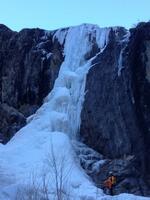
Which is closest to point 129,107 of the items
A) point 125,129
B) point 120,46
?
point 125,129

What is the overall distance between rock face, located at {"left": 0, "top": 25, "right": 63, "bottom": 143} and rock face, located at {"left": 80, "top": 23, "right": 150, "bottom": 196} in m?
2.91

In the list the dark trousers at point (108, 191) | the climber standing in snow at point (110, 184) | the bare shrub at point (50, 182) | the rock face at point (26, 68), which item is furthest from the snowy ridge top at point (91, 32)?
the dark trousers at point (108, 191)

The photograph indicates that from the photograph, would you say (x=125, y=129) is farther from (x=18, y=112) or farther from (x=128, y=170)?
(x=18, y=112)

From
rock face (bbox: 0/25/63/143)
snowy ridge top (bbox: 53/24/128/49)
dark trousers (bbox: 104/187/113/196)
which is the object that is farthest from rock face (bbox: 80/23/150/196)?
rock face (bbox: 0/25/63/143)

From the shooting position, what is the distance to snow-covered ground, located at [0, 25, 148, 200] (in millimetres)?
23281

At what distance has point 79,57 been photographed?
32500 millimetres

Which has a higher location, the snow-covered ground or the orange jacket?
the snow-covered ground

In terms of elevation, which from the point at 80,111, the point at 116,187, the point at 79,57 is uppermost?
the point at 79,57

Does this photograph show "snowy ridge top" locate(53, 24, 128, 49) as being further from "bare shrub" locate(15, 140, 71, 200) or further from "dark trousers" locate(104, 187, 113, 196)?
"dark trousers" locate(104, 187, 113, 196)

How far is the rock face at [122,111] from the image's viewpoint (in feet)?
90.6

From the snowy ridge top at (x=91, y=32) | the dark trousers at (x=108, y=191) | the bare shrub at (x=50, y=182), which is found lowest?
the dark trousers at (x=108, y=191)

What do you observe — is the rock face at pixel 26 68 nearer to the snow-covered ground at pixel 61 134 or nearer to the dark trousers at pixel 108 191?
the snow-covered ground at pixel 61 134

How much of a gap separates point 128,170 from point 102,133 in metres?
2.52

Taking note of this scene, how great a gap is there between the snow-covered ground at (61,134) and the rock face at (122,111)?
598 mm
